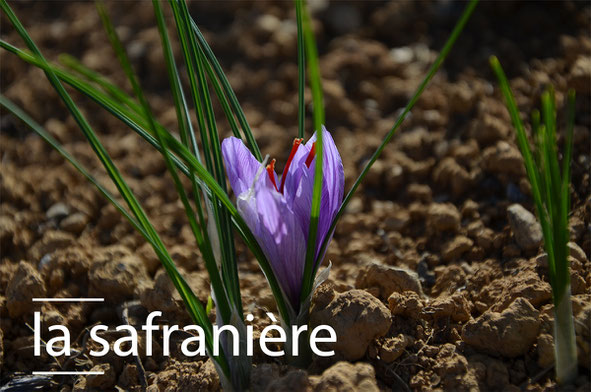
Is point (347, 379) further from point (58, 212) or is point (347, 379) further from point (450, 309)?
point (58, 212)

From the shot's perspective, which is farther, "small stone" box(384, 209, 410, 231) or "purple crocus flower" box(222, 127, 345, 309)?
"small stone" box(384, 209, 410, 231)

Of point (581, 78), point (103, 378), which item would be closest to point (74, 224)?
point (103, 378)

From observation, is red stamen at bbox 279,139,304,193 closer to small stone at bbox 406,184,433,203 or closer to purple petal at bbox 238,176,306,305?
purple petal at bbox 238,176,306,305

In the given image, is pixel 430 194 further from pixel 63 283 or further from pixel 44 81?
pixel 44 81

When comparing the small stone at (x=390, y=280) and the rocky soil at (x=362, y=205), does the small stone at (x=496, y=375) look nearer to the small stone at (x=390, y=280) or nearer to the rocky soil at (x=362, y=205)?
the rocky soil at (x=362, y=205)

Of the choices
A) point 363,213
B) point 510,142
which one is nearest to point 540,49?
point 510,142

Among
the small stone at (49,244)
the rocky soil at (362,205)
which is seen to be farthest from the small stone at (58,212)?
the small stone at (49,244)

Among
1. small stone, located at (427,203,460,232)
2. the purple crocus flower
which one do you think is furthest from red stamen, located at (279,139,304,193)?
small stone, located at (427,203,460,232)

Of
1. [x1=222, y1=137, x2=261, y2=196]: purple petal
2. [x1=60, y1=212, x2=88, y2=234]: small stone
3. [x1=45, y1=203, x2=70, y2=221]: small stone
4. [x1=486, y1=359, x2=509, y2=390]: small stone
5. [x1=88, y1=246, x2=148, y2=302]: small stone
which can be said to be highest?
[x1=45, y1=203, x2=70, y2=221]: small stone
